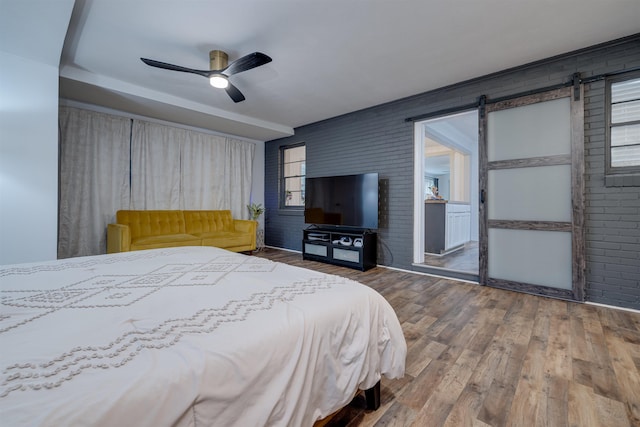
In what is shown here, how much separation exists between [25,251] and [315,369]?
11.1ft

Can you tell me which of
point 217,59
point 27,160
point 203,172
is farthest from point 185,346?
point 203,172

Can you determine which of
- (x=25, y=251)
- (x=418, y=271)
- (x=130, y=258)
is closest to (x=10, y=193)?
A: (x=25, y=251)

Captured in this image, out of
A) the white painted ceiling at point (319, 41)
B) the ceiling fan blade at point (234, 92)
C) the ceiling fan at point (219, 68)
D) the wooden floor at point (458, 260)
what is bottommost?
the wooden floor at point (458, 260)

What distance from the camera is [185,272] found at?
1437 millimetres

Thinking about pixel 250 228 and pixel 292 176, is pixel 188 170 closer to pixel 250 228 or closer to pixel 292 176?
pixel 250 228

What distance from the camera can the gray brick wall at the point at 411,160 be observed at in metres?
2.56

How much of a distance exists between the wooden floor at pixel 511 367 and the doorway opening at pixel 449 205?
3.81 ft

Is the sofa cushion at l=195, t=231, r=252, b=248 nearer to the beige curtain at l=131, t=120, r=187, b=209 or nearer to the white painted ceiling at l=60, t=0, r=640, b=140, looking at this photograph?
the beige curtain at l=131, t=120, r=187, b=209

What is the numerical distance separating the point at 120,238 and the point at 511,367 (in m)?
4.32

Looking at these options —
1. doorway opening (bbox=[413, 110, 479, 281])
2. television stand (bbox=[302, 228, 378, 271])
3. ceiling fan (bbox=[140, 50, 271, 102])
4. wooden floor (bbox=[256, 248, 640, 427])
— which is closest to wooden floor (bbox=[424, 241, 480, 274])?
doorway opening (bbox=[413, 110, 479, 281])

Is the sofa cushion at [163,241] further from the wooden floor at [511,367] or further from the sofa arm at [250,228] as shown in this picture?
the wooden floor at [511,367]

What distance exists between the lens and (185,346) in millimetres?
712

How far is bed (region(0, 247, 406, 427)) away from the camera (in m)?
0.55

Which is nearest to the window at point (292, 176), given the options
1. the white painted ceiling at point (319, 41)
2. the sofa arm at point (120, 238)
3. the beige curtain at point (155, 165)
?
the white painted ceiling at point (319, 41)
